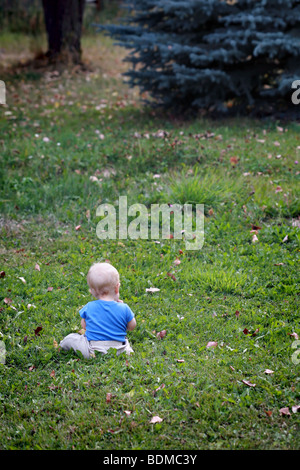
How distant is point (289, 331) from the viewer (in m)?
3.49

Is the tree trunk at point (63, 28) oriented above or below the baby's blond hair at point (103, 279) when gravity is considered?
above

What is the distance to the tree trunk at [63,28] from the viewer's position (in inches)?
487

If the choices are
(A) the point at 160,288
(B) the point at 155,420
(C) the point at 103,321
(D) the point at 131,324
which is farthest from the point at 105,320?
(A) the point at 160,288

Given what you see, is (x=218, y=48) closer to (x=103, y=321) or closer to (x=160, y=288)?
(x=160, y=288)

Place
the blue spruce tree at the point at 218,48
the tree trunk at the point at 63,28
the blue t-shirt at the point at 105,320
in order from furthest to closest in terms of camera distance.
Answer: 1. the tree trunk at the point at 63,28
2. the blue spruce tree at the point at 218,48
3. the blue t-shirt at the point at 105,320

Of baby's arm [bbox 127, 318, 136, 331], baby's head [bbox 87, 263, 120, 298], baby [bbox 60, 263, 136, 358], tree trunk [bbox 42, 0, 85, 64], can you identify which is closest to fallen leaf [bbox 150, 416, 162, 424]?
baby [bbox 60, 263, 136, 358]

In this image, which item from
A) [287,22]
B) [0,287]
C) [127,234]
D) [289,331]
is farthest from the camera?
[287,22]

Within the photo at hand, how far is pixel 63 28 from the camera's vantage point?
12547 mm

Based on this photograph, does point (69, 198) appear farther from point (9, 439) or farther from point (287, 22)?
point (287, 22)

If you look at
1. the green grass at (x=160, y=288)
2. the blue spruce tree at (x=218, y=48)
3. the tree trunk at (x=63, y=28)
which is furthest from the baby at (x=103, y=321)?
the tree trunk at (x=63, y=28)

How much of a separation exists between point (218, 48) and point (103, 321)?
6510mm

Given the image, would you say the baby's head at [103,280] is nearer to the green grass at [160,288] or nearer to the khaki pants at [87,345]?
the khaki pants at [87,345]
